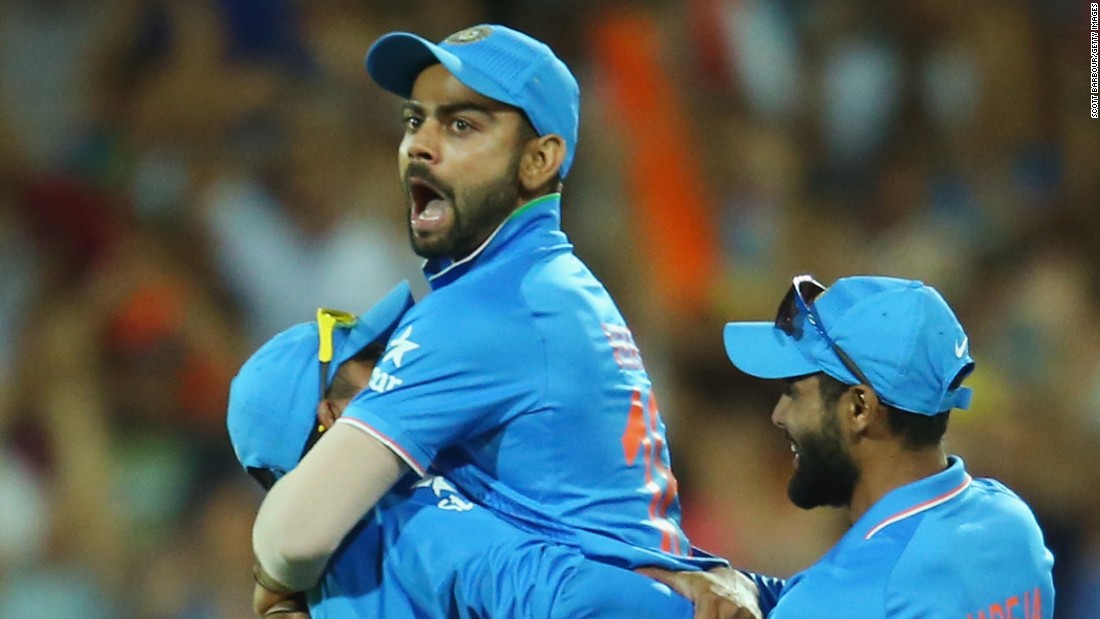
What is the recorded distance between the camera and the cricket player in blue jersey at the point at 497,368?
89.3 inches

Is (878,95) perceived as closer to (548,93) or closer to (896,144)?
(896,144)

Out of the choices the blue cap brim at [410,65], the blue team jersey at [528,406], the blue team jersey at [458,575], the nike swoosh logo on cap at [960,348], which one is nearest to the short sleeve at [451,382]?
the blue team jersey at [528,406]

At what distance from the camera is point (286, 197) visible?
16.6ft

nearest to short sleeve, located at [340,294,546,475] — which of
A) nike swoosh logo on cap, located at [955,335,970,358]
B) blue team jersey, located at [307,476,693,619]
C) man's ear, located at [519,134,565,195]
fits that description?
blue team jersey, located at [307,476,693,619]

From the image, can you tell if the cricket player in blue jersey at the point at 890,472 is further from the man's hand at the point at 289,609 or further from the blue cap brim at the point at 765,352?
the man's hand at the point at 289,609

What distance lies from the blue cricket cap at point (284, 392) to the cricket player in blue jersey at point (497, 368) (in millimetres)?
159

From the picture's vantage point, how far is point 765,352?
2.54 metres

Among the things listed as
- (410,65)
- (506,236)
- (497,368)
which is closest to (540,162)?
(506,236)

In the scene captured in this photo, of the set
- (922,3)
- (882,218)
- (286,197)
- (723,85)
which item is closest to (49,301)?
(286,197)

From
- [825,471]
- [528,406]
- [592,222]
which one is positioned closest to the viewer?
[528,406]

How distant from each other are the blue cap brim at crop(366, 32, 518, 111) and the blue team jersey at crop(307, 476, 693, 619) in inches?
24.7

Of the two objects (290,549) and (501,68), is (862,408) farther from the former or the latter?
(290,549)

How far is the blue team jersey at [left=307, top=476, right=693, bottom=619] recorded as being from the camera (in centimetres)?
225

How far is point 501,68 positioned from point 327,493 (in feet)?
2.42
